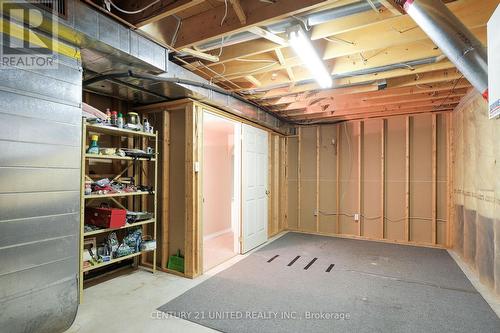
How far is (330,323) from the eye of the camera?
225cm

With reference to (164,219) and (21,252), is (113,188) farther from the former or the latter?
(21,252)

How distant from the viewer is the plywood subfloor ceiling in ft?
6.20

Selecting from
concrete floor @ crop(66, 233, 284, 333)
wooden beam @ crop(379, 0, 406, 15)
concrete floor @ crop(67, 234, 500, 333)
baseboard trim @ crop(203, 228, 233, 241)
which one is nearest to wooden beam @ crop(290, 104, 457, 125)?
concrete floor @ crop(67, 234, 500, 333)

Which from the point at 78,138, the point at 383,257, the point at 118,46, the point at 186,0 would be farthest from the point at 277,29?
the point at 383,257

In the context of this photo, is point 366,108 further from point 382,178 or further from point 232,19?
point 232,19

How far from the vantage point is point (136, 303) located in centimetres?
255

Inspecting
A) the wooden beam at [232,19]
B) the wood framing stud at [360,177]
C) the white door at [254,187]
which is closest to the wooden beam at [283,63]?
the wooden beam at [232,19]

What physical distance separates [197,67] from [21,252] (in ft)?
7.46

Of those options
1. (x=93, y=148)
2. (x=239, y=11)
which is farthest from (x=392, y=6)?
(x=93, y=148)

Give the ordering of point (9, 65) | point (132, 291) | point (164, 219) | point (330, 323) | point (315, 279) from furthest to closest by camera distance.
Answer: point (164, 219) < point (315, 279) < point (132, 291) < point (330, 323) < point (9, 65)

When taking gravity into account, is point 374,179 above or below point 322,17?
below

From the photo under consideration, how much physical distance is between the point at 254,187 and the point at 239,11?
3068 millimetres

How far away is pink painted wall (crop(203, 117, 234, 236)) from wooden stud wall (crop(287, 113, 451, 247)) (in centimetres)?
144

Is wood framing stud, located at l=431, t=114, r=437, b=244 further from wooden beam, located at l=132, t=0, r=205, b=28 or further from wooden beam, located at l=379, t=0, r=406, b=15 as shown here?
wooden beam, located at l=132, t=0, r=205, b=28
